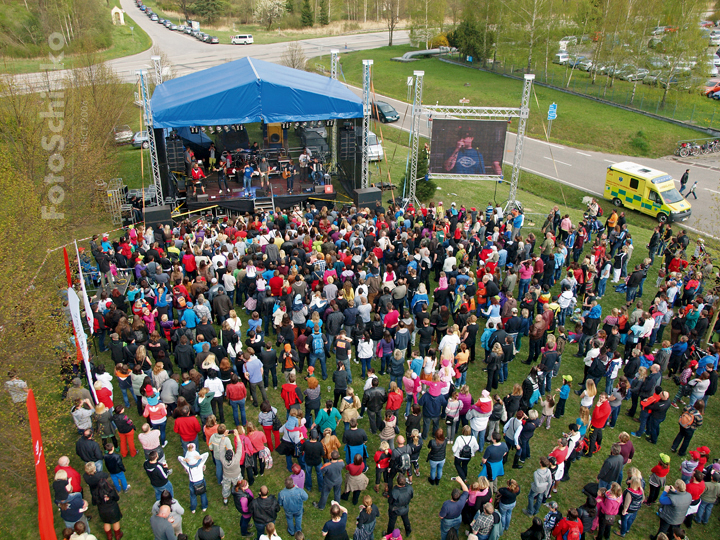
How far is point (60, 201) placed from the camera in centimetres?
1833

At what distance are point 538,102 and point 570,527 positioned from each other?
36263mm

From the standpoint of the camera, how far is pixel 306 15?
7056 centimetres

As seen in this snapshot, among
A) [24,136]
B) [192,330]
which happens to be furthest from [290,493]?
[24,136]

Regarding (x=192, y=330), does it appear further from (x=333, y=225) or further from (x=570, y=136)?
(x=570, y=136)

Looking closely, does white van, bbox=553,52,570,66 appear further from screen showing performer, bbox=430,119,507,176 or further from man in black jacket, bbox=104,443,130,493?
man in black jacket, bbox=104,443,130,493

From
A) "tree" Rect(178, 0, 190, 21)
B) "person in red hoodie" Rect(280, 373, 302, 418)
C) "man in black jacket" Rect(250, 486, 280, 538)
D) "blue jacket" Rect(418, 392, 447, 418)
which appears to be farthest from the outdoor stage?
"tree" Rect(178, 0, 190, 21)

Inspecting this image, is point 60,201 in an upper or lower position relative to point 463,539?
upper

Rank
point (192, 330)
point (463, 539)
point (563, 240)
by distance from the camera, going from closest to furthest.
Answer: point (463, 539)
point (192, 330)
point (563, 240)

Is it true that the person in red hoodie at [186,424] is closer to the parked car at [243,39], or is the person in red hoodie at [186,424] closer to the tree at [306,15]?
the parked car at [243,39]

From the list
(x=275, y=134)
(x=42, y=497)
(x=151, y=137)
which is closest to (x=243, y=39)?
(x=275, y=134)

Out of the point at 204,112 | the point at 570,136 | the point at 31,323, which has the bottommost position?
the point at 570,136

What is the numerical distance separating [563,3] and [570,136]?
1492 cm

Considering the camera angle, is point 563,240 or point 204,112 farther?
point 204,112

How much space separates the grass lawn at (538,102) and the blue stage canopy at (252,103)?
1468cm
